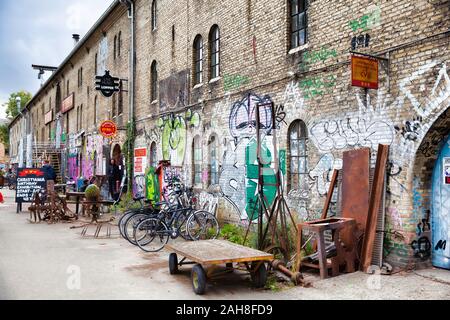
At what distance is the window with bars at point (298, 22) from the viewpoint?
31.9 feet

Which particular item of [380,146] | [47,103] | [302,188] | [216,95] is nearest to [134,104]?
[216,95]

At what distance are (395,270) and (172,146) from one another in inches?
385

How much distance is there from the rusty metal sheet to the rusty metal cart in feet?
5.62

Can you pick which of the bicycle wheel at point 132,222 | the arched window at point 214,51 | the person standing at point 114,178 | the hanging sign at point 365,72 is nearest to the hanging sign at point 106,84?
the person standing at point 114,178

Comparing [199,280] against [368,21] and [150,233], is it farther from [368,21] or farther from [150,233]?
[368,21]

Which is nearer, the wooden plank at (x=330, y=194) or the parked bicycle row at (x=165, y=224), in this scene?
the wooden plank at (x=330, y=194)

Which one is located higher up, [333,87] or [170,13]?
[170,13]

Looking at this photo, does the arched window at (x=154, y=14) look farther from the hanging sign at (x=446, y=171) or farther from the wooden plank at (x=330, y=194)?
the hanging sign at (x=446, y=171)

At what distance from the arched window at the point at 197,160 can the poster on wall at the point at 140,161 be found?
13.3 feet

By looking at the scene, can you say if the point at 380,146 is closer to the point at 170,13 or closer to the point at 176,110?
the point at 176,110

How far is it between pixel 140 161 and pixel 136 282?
11711mm

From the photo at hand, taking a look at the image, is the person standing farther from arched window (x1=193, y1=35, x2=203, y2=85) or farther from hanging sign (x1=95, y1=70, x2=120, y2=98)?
arched window (x1=193, y1=35, x2=203, y2=85)

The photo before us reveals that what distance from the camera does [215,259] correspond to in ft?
19.9

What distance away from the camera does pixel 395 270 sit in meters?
7.03
